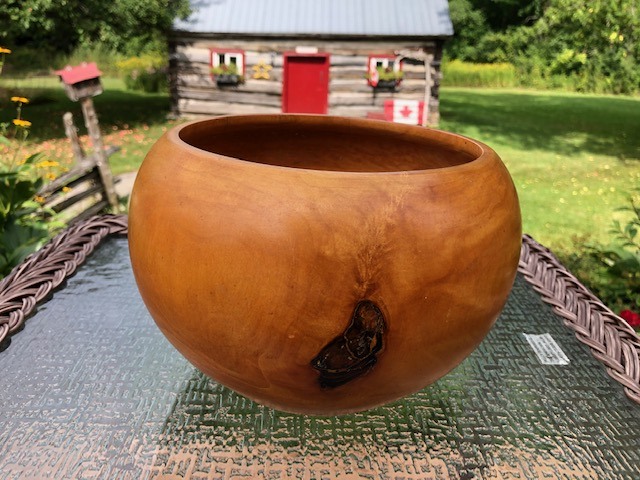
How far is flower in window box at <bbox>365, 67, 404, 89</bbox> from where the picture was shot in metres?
6.76

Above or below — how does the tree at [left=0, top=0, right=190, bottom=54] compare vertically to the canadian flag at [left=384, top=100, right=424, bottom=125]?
above

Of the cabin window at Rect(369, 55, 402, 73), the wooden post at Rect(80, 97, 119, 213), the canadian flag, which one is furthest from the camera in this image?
the cabin window at Rect(369, 55, 402, 73)

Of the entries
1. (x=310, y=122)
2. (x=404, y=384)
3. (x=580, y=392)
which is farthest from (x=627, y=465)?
(x=310, y=122)

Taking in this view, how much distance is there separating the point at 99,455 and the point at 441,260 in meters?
0.60

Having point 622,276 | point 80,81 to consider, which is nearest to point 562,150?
point 622,276

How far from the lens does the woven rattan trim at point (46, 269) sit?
1.07 m

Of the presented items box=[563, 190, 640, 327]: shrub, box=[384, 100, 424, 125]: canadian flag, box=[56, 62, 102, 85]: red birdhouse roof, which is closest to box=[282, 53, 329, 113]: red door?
box=[384, 100, 424, 125]: canadian flag

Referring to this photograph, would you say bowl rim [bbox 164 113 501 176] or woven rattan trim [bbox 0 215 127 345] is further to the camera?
woven rattan trim [bbox 0 215 127 345]

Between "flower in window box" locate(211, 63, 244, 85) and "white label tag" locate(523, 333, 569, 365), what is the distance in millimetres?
6433

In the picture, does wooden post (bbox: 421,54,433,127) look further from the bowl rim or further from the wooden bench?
the bowl rim

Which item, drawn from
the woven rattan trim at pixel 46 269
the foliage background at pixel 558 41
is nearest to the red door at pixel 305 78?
the foliage background at pixel 558 41

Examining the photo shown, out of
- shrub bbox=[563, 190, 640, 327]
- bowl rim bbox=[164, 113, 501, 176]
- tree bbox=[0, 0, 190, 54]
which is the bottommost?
shrub bbox=[563, 190, 640, 327]

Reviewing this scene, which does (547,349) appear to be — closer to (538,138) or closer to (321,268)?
(321,268)

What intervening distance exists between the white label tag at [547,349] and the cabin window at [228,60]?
644cm
